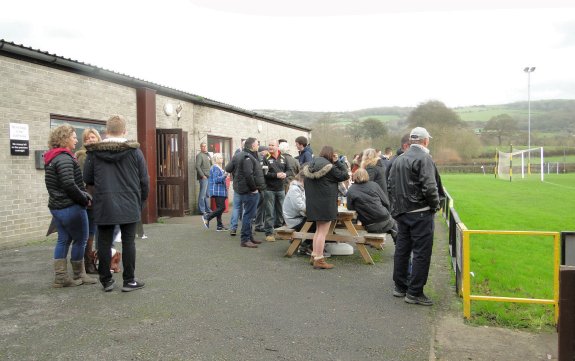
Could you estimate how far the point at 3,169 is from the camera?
7.94m

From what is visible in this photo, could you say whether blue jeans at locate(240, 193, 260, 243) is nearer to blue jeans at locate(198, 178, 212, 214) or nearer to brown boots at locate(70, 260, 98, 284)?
brown boots at locate(70, 260, 98, 284)

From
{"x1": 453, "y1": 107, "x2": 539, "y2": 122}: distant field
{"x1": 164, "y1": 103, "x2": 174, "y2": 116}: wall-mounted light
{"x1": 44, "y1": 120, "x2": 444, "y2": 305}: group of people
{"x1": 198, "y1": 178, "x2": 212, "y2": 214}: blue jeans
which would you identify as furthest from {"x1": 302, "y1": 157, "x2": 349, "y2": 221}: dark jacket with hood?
{"x1": 453, "y1": 107, "x2": 539, "y2": 122}: distant field

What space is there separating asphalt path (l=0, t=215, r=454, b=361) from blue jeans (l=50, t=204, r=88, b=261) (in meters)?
0.47

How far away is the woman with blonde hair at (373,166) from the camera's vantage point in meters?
8.30

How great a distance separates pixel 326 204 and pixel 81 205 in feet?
10.2

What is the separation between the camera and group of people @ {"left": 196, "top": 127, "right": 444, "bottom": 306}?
5.12 meters

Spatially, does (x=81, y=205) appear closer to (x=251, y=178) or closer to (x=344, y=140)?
(x=251, y=178)

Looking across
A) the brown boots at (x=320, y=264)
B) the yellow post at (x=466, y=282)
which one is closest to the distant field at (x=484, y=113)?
the brown boots at (x=320, y=264)

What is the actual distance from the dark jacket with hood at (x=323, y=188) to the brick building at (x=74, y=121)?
5.10 meters

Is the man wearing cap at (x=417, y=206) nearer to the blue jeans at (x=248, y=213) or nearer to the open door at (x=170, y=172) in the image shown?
the blue jeans at (x=248, y=213)

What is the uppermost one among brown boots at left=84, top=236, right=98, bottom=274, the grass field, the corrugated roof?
the corrugated roof

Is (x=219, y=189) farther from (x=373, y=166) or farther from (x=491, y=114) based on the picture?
(x=491, y=114)

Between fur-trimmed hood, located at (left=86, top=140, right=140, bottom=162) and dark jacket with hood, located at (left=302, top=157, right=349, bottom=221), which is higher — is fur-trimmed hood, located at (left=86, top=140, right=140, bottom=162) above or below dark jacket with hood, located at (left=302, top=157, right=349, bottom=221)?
above

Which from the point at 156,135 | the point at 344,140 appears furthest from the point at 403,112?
the point at 156,135
